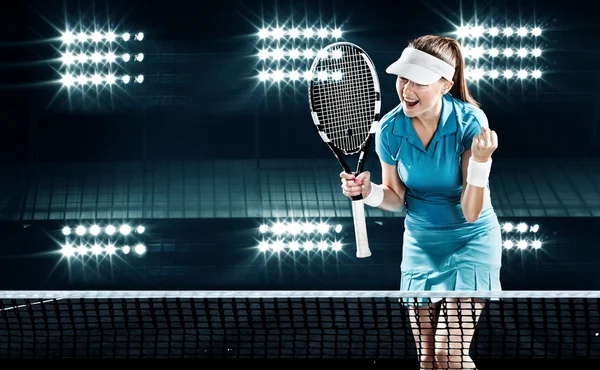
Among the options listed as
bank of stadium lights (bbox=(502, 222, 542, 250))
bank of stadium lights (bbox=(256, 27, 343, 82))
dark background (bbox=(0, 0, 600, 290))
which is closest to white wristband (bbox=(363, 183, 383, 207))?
dark background (bbox=(0, 0, 600, 290))

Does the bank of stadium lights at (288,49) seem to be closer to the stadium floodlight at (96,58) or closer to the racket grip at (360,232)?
the stadium floodlight at (96,58)

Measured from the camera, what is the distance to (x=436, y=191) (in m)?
2.39

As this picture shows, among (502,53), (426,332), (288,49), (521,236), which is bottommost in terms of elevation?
(426,332)

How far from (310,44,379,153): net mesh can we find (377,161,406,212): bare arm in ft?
1.32

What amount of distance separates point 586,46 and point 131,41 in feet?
10.9

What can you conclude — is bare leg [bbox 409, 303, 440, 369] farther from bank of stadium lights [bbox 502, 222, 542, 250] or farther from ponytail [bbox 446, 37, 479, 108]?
bank of stadium lights [bbox 502, 222, 542, 250]

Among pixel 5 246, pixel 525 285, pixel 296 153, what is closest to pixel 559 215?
pixel 525 285

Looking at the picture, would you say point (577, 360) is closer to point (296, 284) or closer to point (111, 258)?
point (296, 284)

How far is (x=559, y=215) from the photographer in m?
6.29

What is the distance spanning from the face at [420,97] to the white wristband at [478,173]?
228mm

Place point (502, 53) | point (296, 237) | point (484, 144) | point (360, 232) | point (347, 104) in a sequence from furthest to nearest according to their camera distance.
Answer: point (502, 53), point (296, 237), point (347, 104), point (360, 232), point (484, 144)

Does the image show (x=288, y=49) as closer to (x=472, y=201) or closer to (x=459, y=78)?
(x=459, y=78)

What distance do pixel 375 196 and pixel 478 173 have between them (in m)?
0.34

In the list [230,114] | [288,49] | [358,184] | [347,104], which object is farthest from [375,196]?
[288,49]
